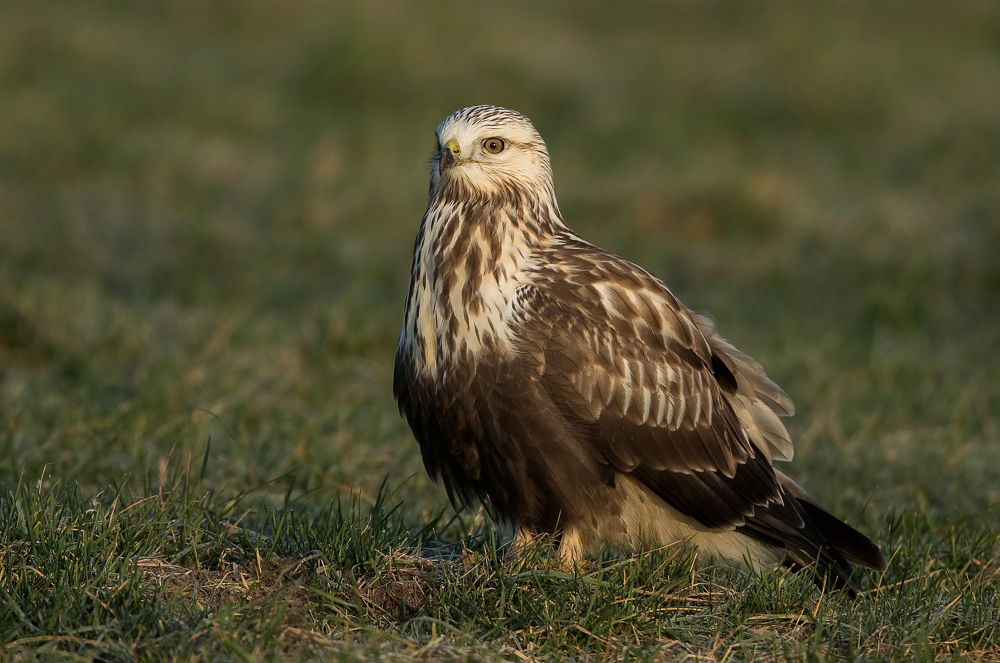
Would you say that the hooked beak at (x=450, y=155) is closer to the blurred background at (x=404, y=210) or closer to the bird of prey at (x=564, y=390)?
the bird of prey at (x=564, y=390)

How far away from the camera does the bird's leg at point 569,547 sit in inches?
152

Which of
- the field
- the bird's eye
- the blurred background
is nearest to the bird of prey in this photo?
the bird's eye

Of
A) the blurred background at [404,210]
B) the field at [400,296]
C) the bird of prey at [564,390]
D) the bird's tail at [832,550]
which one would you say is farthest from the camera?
the blurred background at [404,210]

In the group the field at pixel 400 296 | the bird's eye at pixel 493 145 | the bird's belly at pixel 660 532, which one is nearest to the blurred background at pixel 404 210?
the field at pixel 400 296

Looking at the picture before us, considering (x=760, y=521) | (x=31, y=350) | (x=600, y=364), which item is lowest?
(x=31, y=350)

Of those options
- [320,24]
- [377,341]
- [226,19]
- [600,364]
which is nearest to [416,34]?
[320,24]

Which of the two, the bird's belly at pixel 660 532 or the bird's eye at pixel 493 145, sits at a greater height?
the bird's eye at pixel 493 145

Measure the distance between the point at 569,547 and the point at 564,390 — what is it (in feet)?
1.77

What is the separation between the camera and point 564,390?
373 cm

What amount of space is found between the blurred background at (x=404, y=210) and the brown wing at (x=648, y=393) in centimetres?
79

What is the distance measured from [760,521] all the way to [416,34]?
9908 mm

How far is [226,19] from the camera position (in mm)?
13750

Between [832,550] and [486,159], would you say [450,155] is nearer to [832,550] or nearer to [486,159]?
[486,159]

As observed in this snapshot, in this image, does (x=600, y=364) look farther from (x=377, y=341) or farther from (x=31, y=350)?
(x=31, y=350)
